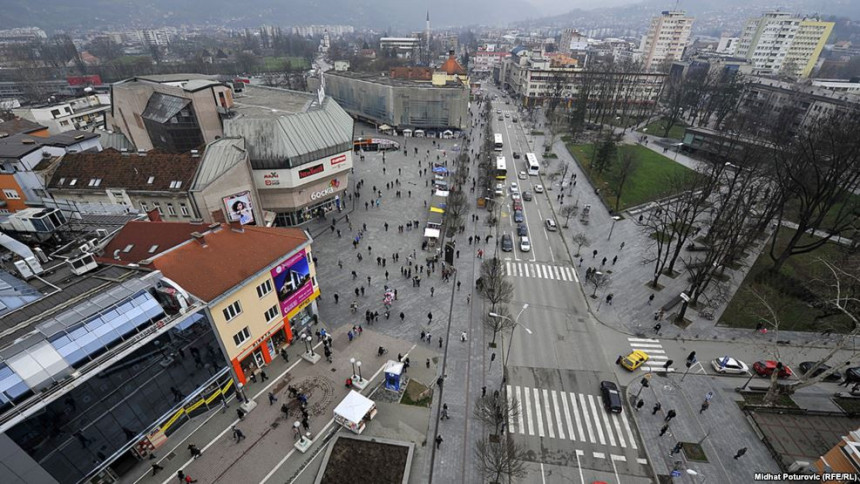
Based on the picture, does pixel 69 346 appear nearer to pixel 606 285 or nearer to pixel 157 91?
pixel 606 285

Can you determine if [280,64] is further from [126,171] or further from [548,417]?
[548,417]

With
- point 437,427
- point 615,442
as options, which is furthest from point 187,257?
point 615,442

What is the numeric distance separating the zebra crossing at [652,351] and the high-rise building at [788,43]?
554ft

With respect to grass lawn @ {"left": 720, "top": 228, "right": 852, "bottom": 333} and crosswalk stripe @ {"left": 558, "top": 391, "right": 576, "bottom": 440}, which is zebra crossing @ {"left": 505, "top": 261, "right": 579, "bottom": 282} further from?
crosswalk stripe @ {"left": 558, "top": 391, "right": 576, "bottom": 440}

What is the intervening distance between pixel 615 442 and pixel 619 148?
2894 inches

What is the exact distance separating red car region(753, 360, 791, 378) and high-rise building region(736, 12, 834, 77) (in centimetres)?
16627

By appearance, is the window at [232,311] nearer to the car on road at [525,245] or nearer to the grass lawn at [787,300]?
the car on road at [525,245]

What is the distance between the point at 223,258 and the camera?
86.8 ft

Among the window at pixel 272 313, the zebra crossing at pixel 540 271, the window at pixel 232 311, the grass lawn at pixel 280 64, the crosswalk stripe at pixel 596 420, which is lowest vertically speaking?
the zebra crossing at pixel 540 271

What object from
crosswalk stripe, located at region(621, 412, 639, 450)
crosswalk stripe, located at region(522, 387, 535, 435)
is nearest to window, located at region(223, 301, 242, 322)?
crosswalk stripe, located at region(522, 387, 535, 435)

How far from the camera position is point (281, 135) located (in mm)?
44750

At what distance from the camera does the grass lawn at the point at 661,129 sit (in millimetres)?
94800

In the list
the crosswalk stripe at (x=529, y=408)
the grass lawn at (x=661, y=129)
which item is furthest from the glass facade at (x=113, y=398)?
the grass lawn at (x=661, y=129)

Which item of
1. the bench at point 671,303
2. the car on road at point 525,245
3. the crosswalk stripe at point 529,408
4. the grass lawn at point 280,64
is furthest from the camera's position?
the grass lawn at point 280,64
